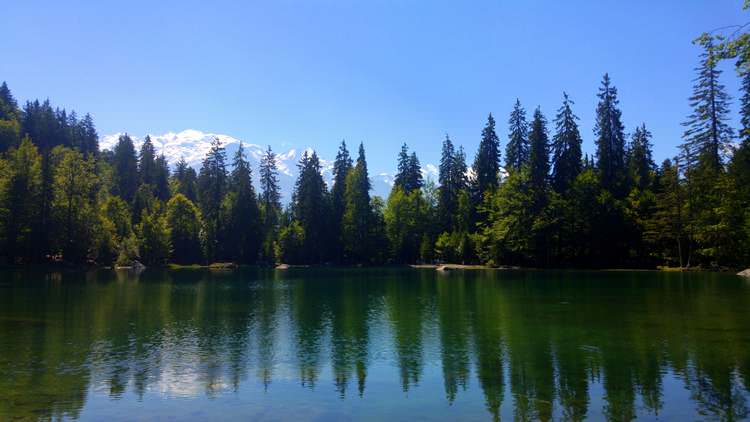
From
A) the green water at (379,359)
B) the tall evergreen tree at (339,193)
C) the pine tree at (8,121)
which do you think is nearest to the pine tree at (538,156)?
the tall evergreen tree at (339,193)

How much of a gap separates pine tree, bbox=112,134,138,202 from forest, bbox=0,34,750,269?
3.79 m

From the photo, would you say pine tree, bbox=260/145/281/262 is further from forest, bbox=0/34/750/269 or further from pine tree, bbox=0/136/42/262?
pine tree, bbox=0/136/42/262

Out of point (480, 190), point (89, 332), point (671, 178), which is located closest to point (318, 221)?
point (480, 190)

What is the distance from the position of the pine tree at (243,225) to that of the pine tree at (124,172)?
3791 centimetres

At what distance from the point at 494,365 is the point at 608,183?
72406 millimetres

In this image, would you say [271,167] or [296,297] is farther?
[271,167]

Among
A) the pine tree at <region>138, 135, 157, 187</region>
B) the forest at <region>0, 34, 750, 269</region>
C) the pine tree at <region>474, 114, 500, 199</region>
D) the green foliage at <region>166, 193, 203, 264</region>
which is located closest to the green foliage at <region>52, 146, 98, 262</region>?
the forest at <region>0, 34, 750, 269</region>

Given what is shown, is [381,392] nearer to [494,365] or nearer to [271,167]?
[494,365]

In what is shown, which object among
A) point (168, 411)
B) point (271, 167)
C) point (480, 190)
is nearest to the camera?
point (168, 411)

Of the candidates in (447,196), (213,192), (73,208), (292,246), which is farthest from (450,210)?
(73,208)

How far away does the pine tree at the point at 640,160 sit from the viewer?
279 feet

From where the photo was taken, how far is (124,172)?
132m

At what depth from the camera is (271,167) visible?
119125 millimetres

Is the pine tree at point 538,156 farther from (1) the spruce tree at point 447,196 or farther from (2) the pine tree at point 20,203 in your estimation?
(2) the pine tree at point 20,203
